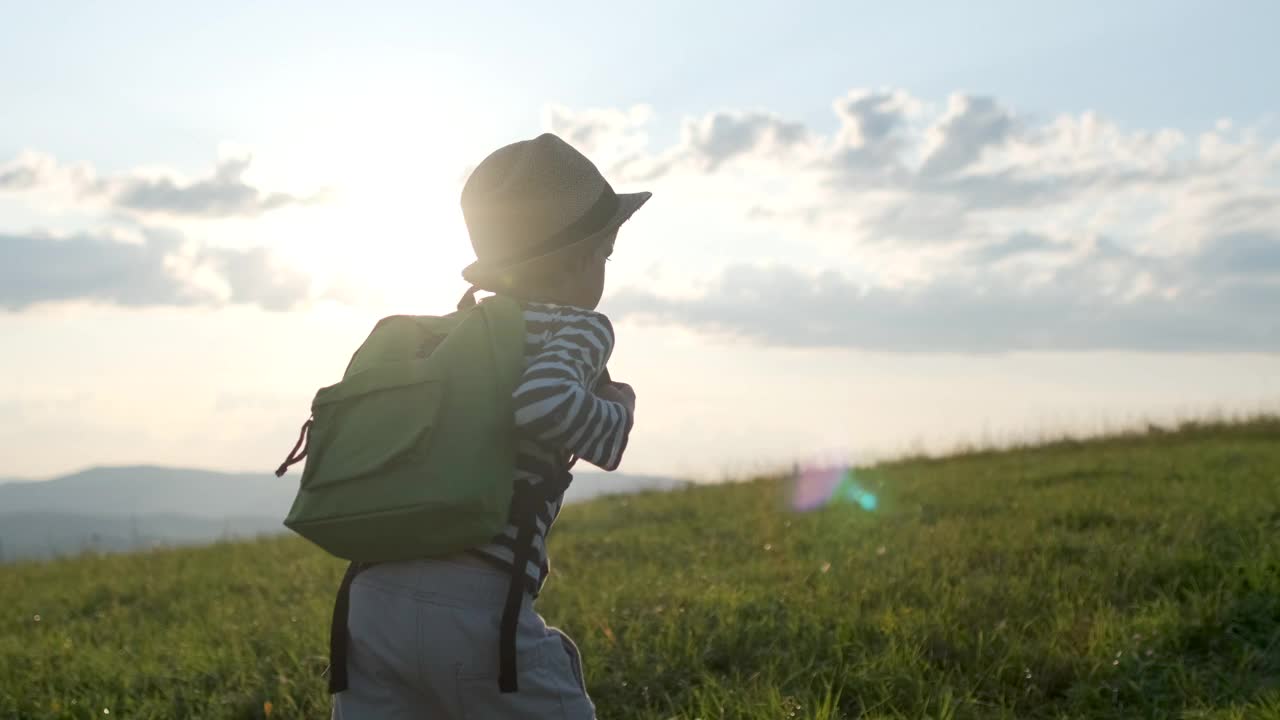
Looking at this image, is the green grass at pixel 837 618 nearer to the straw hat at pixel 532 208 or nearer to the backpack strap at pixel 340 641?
the backpack strap at pixel 340 641

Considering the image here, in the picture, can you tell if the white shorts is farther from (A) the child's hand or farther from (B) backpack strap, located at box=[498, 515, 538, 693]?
(A) the child's hand

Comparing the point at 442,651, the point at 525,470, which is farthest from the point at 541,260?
the point at 442,651

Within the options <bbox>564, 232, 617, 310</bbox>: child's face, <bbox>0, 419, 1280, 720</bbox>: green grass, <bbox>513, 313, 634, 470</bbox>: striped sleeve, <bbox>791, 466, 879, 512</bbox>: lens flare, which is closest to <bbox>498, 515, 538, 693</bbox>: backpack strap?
<bbox>513, 313, 634, 470</bbox>: striped sleeve

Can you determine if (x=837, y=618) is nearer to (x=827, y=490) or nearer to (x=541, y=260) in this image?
(x=541, y=260)

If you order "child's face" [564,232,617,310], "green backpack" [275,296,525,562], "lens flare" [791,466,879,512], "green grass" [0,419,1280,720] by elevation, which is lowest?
"green grass" [0,419,1280,720]

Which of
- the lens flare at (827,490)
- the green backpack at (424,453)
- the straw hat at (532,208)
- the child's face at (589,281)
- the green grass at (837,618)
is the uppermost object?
the straw hat at (532,208)

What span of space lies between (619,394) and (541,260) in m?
0.39

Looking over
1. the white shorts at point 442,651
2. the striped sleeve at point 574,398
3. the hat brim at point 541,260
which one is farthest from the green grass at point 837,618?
the hat brim at point 541,260

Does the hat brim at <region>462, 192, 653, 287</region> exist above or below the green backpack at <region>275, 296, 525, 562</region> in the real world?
above

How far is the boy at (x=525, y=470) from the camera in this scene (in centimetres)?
247

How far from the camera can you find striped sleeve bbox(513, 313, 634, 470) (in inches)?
94.0

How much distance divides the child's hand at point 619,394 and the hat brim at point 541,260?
344 mm

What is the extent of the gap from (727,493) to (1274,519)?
573cm

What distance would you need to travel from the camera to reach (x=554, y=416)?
238 centimetres
